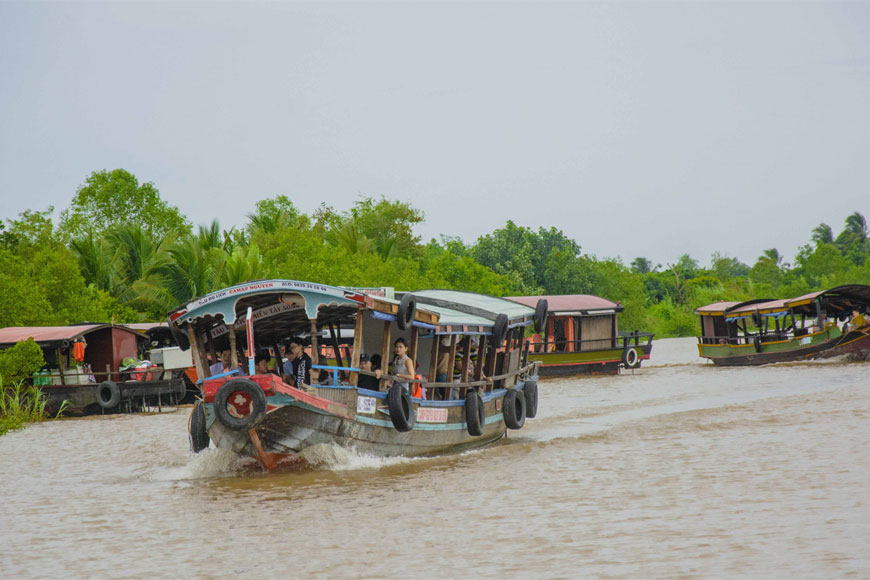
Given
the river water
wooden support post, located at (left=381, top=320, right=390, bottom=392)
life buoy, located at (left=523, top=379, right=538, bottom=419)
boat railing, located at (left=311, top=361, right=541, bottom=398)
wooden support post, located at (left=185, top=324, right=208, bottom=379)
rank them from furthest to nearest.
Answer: life buoy, located at (left=523, top=379, right=538, bottom=419)
wooden support post, located at (left=185, top=324, right=208, bottom=379)
wooden support post, located at (left=381, top=320, right=390, bottom=392)
boat railing, located at (left=311, top=361, right=541, bottom=398)
the river water

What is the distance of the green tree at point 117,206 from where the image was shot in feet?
142

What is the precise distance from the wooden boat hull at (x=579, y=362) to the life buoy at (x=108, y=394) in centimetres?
1365

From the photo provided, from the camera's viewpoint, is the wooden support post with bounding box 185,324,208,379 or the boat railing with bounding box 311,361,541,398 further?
the wooden support post with bounding box 185,324,208,379

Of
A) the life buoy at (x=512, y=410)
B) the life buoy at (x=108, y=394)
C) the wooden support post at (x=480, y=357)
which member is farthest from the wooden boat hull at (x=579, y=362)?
the wooden support post at (x=480, y=357)

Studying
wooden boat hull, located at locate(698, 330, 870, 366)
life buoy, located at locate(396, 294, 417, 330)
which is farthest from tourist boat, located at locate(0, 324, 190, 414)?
wooden boat hull, located at locate(698, 330, 870, 366)

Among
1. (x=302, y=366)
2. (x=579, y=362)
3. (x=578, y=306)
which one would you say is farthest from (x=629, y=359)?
(x=302, y=366)

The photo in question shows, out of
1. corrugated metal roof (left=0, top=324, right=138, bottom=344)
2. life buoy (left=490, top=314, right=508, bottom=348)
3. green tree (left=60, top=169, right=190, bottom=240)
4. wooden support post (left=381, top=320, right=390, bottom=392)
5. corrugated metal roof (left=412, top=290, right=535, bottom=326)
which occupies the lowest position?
wooden support post (left=381, top=320, right=390, bottom=392)

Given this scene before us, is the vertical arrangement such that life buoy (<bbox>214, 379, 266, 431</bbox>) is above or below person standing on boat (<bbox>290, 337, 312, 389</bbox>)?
below

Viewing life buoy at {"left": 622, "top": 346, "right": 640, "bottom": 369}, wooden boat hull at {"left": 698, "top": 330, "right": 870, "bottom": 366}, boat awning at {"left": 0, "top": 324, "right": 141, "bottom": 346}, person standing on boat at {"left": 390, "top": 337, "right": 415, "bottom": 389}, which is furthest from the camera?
life buoy at {"left": 622, "top": 346, "right": 640, "bottom": 369}

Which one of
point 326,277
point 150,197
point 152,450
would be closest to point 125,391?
point 152,450

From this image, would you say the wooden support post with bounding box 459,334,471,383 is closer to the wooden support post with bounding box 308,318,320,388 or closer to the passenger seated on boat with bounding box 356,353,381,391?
the passenger seated on boat with bounding box 356,353,381,391

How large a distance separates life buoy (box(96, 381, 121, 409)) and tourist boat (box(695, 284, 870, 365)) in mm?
20516

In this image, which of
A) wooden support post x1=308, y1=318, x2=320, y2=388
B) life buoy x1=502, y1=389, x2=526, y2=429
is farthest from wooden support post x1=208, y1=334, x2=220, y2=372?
life buoy x1=502, y1=389, x2=526, y2=429

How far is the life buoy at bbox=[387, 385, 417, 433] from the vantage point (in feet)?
39.9
